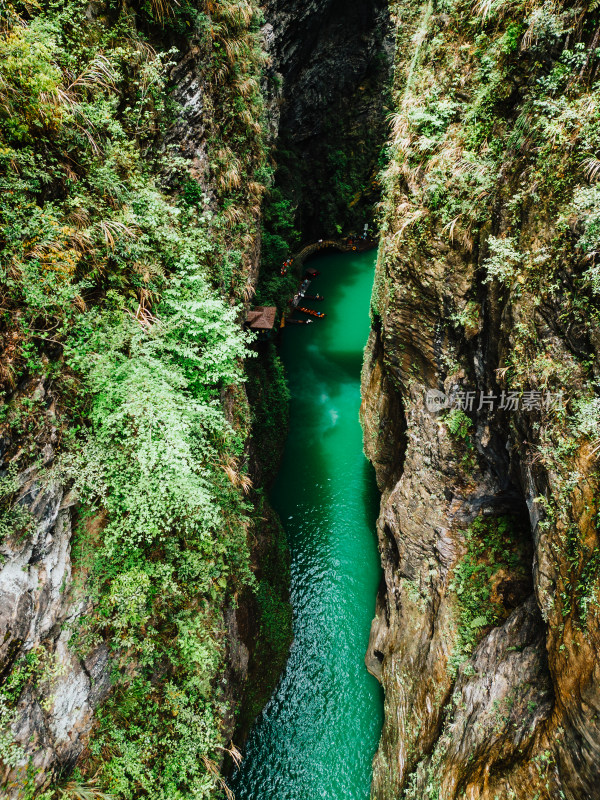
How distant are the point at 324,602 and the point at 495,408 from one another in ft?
29.3

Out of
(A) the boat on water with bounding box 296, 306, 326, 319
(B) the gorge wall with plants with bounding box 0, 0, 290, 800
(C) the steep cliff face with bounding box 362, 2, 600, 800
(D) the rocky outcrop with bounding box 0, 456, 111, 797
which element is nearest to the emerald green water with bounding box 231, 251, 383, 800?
(C) the steep cliff face with bounding box 362, 2, 600, 800

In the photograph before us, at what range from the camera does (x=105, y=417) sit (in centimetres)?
514

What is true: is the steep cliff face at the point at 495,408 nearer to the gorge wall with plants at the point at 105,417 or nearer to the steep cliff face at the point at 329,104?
the gorge wall with plants at the point at 105,417

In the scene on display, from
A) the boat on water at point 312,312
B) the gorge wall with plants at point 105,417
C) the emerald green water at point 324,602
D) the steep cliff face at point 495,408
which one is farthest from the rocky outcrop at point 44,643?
the boat on water at point 312,312

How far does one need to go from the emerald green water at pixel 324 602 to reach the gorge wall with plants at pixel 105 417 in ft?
16.0

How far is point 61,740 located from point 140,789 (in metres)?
1.48

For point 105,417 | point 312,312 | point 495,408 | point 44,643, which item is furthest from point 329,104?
point 44,643

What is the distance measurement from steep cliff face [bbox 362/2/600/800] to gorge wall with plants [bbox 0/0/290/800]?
411cm

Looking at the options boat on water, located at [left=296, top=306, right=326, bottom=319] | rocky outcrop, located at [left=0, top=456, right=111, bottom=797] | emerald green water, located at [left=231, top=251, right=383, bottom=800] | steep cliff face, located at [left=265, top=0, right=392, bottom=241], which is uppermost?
steep cliff face, located at [left=265, top=0, right=392, bottom=241]

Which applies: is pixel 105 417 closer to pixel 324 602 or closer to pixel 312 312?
pixel 324 602

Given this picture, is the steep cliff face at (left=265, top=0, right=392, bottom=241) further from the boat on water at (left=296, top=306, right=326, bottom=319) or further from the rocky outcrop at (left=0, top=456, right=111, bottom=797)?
the rocky outcrop at (left=0, top=456, right=111, bottom=797)

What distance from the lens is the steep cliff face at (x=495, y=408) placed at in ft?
15.7

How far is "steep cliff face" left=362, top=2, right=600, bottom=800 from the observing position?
4.78 meters

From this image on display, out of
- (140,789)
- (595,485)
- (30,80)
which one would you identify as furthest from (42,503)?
(595,485)
